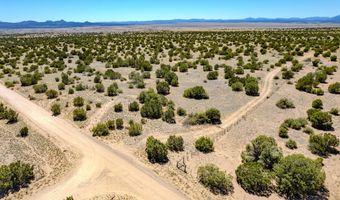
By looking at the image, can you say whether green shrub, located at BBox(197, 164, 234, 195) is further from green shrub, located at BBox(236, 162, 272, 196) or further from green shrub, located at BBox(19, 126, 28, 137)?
green shrub, located at BBox(19, 126, 28, 137)

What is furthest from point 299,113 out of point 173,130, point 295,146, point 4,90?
point 4,90

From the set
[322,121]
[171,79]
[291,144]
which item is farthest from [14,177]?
[171,79]

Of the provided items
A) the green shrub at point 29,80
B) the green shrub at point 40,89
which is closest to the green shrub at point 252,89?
the green shrub at point 40,89

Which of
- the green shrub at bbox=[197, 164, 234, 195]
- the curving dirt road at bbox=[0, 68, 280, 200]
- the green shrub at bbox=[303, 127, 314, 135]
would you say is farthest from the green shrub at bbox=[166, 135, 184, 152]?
the green shrub at bbox=[303, 127, 314, 135]

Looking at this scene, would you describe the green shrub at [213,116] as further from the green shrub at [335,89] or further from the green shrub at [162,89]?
the green shrub at [335,89]

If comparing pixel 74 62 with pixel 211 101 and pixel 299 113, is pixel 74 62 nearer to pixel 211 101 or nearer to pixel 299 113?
pixel 211 101
